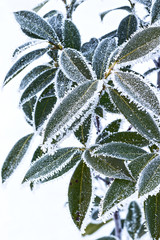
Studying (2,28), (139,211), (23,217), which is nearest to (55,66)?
(139,211)

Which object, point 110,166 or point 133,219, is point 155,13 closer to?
point 110,166

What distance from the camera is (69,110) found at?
0.33m

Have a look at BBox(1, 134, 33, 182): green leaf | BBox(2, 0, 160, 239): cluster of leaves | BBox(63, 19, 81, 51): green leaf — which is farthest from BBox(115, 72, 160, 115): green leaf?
BBox(1, 134, 33, 182): green leaf

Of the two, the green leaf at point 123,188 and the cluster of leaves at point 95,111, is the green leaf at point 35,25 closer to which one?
the cluster of leaves at point 95,111

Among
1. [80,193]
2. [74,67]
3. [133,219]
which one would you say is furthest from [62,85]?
[133,219]

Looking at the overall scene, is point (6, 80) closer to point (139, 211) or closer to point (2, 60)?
point (139, 211)

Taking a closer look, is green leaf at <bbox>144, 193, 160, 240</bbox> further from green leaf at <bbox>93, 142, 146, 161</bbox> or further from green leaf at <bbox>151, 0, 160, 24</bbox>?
green leaf at <bbox>151, 0, 160, 24</bbox>

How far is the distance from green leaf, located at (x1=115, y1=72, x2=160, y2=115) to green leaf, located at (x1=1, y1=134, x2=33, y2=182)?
0.32m

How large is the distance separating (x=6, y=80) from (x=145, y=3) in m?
0.32

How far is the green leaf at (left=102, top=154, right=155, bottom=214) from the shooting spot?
1.20ft

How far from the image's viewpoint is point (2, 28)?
7.32 ft

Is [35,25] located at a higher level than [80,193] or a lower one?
higher

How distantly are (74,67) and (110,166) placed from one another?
15 centimetres

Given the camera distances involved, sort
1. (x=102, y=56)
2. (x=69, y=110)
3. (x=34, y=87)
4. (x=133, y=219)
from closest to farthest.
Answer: (x=69, y=110) < (x=102, y=56) < (x=34, y=87) < (x=133, y=219)
